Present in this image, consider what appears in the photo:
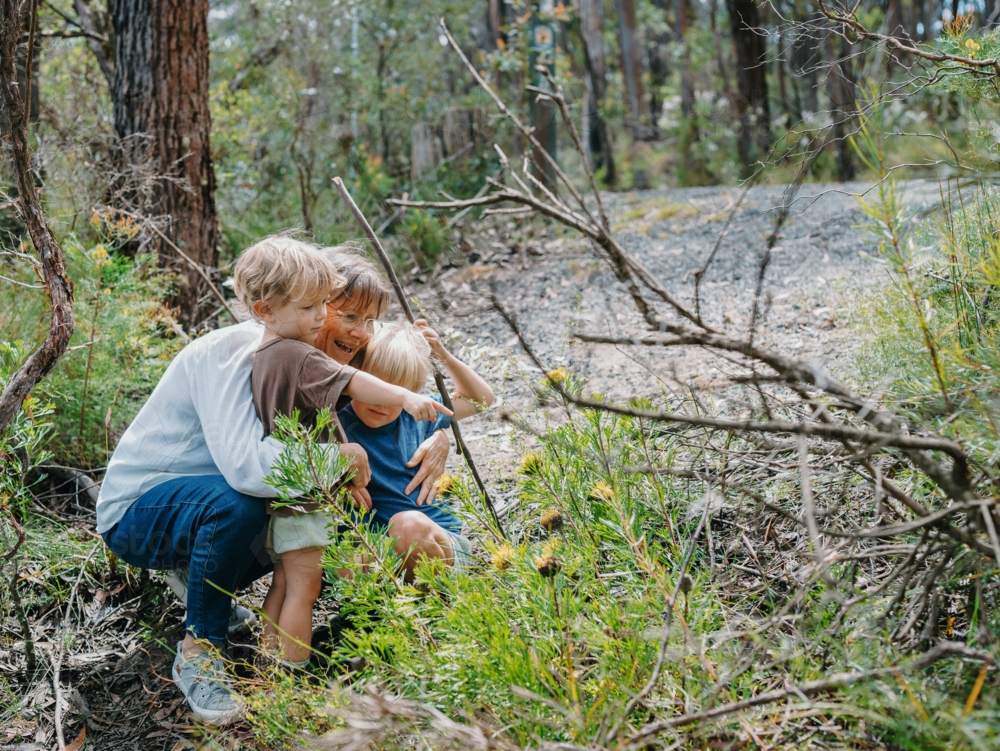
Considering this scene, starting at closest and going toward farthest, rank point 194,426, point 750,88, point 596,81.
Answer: point 194,426
point 750,88
point 596,81

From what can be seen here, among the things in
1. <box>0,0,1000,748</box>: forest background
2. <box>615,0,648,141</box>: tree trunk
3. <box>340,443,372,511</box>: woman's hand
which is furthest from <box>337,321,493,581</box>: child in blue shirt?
<box>615,0,648,141</box>: tree trunk

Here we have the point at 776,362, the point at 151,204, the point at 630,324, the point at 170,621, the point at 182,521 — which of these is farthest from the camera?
the point at 630,324

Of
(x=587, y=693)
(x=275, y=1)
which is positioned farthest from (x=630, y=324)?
(x=275, y=1)

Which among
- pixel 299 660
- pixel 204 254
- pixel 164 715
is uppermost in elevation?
Result: pixel 204 254

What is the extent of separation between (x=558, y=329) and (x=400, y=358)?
2.51 metres

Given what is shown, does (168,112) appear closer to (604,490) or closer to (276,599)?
(276,599)

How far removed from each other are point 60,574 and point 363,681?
5.60ft

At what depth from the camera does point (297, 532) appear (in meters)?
2.27

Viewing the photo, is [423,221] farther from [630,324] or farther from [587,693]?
[587,693]

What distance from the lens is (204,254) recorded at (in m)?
4.49

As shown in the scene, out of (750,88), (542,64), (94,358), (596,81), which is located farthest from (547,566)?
(596,81)

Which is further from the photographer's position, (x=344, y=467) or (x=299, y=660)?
(x=299, y=660)

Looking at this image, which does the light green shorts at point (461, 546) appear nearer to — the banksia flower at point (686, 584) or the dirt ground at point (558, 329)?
the dirt ground at point (558, 329)

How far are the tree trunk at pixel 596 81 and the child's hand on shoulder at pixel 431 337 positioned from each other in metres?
10.3
